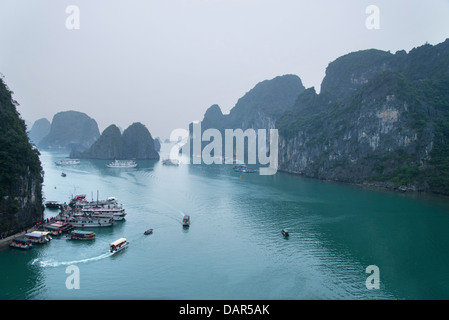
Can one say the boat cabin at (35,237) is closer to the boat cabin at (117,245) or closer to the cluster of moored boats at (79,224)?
the cluster of moored boats at (79,224)

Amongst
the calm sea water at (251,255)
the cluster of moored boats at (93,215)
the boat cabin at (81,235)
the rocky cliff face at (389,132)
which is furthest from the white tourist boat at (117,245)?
the rocky cliff face at (389,132)

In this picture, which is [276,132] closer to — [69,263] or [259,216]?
[259,216]

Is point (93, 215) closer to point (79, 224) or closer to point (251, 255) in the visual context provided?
point (79, 224)

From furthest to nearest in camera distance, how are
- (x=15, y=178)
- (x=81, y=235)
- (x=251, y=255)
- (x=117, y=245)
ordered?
(x=81, y=235), (x=15, y=178), (x=117, y=245), (x=251, y=255)

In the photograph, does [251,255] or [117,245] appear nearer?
[251,255]

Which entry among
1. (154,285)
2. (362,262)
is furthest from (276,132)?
(154,285)

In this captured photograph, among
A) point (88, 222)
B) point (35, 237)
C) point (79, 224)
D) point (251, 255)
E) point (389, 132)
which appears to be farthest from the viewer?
point (389, 132)

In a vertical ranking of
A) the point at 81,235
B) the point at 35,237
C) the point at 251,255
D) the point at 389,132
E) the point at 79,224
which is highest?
the point at 389,132

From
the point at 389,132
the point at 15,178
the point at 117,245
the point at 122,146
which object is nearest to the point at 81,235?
the point at 117,245
